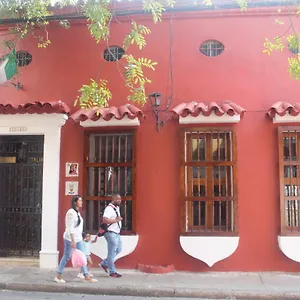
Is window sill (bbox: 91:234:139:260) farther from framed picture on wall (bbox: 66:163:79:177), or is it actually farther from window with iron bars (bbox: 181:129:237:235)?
framed picture on wall (bbox: 66:163:79:177)

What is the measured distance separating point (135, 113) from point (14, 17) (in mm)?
3422

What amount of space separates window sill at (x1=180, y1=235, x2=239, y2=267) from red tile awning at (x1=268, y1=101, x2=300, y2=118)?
2.50m

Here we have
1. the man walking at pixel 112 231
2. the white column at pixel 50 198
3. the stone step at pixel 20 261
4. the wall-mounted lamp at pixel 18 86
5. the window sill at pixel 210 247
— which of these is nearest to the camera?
the man walking at pixel 112 231

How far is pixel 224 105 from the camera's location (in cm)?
764

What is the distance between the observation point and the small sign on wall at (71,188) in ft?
27.4

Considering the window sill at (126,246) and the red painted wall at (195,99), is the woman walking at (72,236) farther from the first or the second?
the red painted wall at (195,99)

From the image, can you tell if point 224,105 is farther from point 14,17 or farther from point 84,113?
point 14,17

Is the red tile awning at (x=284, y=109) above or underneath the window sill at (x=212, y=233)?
above

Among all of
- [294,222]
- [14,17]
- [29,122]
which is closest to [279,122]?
[294,222]

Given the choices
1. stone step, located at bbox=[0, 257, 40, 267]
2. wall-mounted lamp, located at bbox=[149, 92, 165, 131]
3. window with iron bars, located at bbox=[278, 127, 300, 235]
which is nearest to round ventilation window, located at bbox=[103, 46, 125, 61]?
wall-mounted lamp, located at bbox=[149, 92, 165, 131]

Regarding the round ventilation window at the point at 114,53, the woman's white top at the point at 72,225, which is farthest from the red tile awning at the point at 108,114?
the woman's white top at the point at 72,225

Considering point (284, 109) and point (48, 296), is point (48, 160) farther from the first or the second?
point (284, 109)

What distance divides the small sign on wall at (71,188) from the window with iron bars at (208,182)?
2.22 metres

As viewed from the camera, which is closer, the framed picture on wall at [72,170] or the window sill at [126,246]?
the window sill at [126,246]
